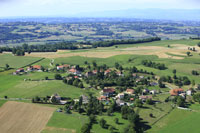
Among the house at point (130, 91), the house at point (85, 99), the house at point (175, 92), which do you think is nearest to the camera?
the house at point (85, 99)

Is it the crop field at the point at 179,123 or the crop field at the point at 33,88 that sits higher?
the crop field at the point at 33,88

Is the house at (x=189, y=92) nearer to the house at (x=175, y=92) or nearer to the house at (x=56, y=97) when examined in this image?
the house at (x=175, y=92)

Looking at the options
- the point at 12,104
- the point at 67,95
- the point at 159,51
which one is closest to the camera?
the point at 12,104

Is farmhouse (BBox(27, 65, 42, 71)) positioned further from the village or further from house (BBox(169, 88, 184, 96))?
house (BBox(169, 88, 184, 96))

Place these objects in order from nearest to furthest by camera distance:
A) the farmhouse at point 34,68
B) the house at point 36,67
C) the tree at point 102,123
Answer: the tree at point 102,123 < the farmhouse at point 34,68 < the house at point 36,67

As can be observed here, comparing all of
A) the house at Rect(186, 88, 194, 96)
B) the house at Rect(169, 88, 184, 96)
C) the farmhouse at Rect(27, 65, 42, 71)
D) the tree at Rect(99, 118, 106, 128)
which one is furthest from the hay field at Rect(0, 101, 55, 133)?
the house at Rect(186, 88, 194, 96)

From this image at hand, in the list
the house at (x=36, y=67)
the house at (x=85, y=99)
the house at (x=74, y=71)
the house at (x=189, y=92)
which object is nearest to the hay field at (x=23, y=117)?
the house at (x=85, y=99)

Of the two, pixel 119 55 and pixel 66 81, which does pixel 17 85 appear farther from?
pixel 119 55

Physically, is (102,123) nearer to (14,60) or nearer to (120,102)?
(120,102)

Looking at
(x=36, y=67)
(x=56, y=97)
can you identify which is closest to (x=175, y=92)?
(x=56, y=97)

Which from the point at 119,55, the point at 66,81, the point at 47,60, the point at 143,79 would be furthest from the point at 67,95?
the point at 119,55
